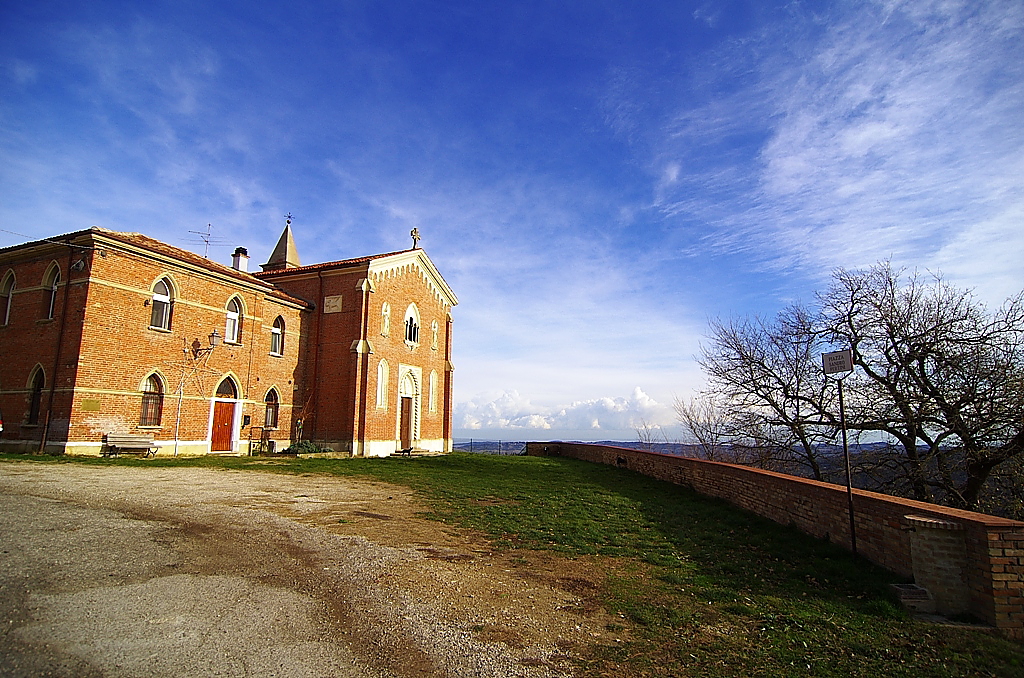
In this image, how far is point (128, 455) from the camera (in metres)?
19.1

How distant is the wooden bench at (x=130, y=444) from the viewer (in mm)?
18781

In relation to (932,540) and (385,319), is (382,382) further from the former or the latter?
(932,540)

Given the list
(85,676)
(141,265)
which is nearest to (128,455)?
(141,265)

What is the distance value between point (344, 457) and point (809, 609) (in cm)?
2136

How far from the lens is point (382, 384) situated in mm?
27781

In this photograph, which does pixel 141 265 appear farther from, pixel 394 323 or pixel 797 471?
pixel 797 471

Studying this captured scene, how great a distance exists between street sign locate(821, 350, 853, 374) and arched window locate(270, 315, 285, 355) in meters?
23.5

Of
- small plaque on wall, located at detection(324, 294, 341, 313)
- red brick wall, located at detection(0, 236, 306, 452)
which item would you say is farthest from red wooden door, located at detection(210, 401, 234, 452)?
small plaque on wall, located at detection(324, 294, 341, 313)

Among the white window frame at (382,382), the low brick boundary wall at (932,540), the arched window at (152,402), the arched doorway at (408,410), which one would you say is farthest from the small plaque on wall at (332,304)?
the low brick boundary wall at (932,540)

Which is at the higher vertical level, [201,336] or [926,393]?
[201,336]

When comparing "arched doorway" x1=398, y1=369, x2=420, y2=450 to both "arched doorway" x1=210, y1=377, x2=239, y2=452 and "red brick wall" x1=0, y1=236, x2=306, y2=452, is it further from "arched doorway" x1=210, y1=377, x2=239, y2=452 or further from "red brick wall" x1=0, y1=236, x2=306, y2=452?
"arched doorway" x1=210, y1=377, x2=239, y2=452

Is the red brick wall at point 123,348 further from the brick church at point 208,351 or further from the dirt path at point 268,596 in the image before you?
the dirt path at point 268,596

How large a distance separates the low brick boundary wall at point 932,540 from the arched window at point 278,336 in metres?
22.0

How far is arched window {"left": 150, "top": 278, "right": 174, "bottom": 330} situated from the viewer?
20786 millimetres
